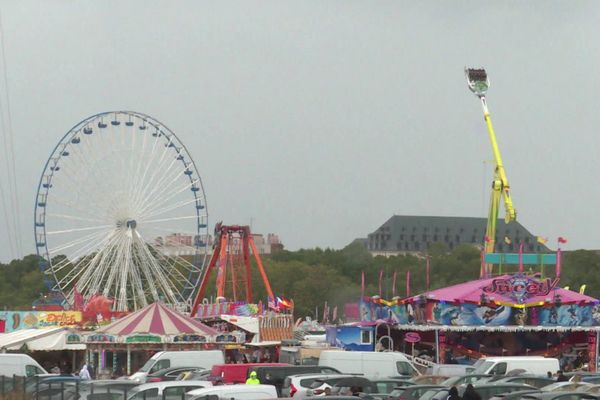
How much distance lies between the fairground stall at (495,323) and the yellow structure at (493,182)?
33.5 ft

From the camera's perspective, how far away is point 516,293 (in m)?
61.4

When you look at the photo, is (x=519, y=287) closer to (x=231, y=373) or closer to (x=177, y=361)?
(x=177, y=361)

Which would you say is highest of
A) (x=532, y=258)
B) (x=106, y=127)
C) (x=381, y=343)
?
(x=106, y=127)

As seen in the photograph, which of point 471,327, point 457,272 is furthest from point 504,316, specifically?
point 457,272

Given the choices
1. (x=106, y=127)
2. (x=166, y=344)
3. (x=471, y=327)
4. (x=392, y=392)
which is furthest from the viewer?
(x=106, y=127)

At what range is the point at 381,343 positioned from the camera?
65.4m

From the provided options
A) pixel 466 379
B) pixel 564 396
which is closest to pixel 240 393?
pixel 564 396

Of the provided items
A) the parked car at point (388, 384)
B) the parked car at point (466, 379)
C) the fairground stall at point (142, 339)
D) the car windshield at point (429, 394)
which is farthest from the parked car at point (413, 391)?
the fairground stall at point (142, 339)

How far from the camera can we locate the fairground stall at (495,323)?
2405 inches

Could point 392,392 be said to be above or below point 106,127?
below

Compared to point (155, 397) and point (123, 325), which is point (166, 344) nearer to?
point (123, 325)

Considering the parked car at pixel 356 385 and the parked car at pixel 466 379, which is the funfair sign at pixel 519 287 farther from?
the parked car at pixel 356 385

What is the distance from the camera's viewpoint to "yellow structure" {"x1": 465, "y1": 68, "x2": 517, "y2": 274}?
3031 inches

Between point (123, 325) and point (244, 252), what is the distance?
33.0 meters
